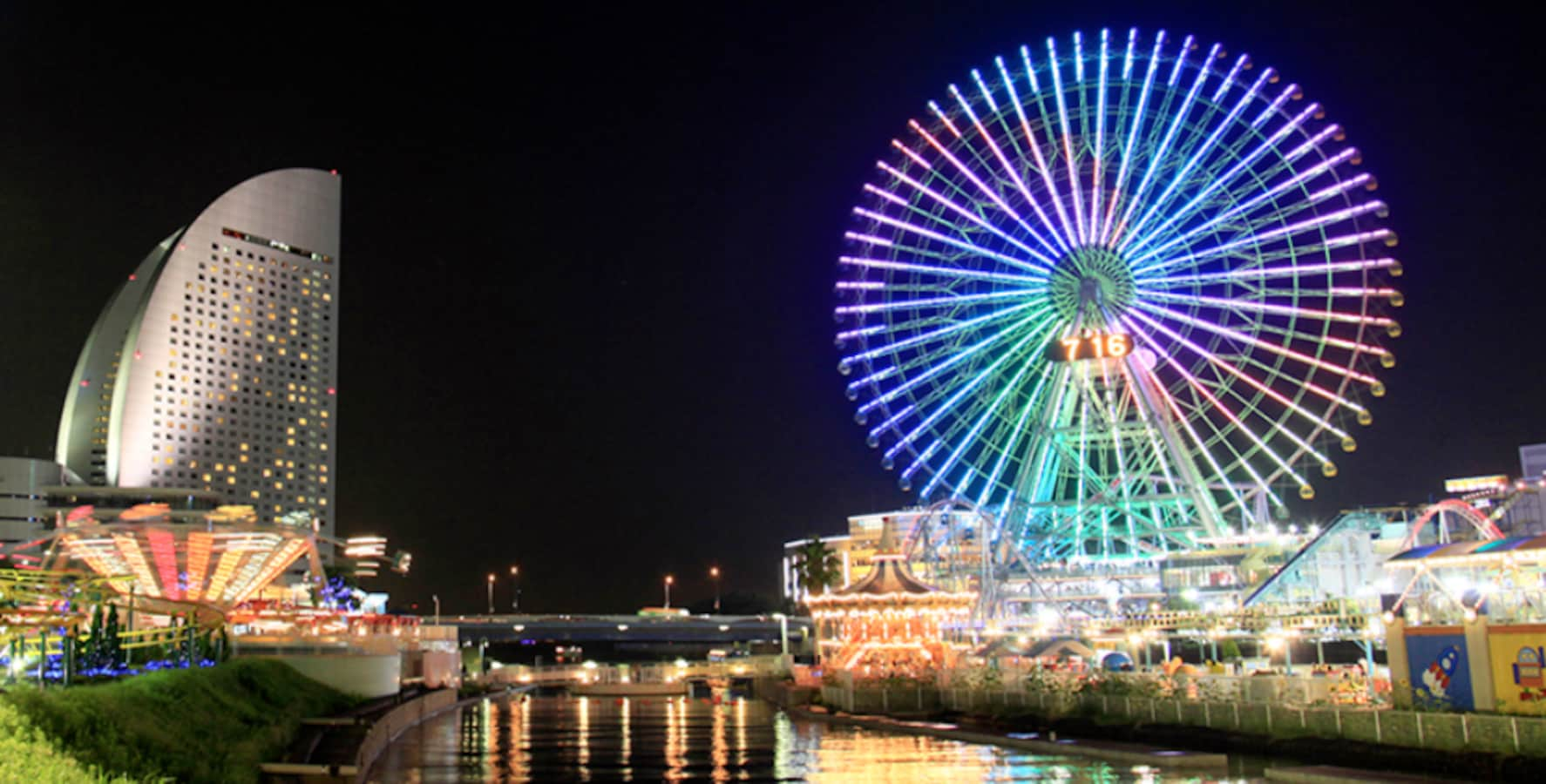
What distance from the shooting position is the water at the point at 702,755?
31.4 m

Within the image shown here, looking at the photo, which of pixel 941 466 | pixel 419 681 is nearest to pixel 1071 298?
pixel 941 466

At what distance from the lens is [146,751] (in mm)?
19875

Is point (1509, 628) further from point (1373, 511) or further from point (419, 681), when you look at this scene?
point (419, 681)

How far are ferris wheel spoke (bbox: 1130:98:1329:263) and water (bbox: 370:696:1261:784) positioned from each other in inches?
1016

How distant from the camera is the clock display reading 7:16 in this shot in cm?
5947

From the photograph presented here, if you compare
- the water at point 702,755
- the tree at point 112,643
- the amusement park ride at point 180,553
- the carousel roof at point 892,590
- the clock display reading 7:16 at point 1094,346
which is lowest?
the water at point 702,755

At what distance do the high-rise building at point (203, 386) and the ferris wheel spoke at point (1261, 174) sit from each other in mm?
148813

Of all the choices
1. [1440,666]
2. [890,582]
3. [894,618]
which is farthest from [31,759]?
[894,618]

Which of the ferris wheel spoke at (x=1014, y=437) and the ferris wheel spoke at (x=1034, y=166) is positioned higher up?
the ferris wheel spoke at (x=1034, y=166)

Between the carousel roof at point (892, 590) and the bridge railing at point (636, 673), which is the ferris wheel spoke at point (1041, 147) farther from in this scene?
the bridge railing at point (636, 673)

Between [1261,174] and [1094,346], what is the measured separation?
32.5 ft

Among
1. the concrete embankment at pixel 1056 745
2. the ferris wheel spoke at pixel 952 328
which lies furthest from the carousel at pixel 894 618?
the ferris wheel spoke at pixel 952 328

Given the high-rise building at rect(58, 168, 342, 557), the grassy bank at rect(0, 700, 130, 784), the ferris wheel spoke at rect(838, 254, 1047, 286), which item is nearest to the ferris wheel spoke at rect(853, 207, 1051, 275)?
the ferris wheel spoke at rect(838, 254, 1047, 286)

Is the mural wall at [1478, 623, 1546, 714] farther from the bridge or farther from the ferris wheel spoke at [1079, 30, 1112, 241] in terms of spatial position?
the bridge
